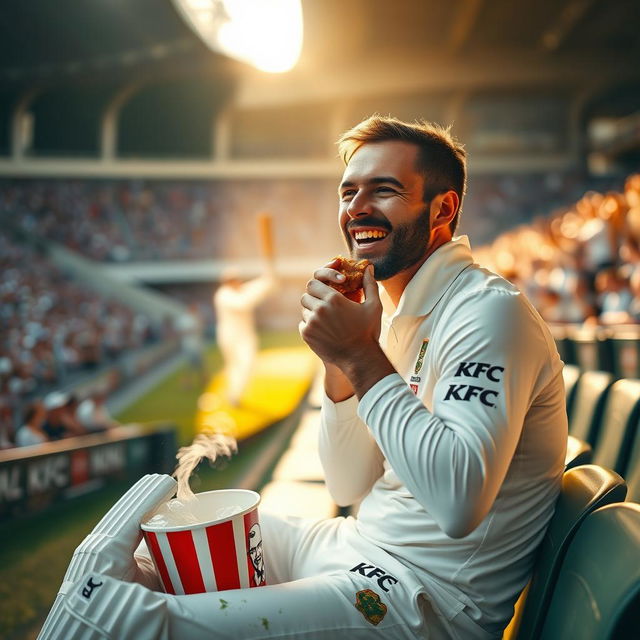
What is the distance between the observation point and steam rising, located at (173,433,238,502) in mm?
1292

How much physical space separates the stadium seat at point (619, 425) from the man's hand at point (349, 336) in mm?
751

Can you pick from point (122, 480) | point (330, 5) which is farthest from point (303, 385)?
point (330, 5)

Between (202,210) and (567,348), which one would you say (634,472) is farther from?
(202,210)

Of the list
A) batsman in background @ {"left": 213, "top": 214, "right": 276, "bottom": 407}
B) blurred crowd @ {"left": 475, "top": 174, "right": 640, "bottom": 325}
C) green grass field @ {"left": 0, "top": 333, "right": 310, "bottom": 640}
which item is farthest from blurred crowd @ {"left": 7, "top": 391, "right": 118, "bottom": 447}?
blurred crowd @ {"left": 475, "top": 174, "right": 640, "bottom": 325}

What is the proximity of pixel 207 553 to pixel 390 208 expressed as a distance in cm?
76

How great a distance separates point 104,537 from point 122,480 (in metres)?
3.87

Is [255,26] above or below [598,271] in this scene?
above

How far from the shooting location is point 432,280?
1287 millimetres

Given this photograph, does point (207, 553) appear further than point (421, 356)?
No

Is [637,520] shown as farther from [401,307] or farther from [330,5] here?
[330,5]

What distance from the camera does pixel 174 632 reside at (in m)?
1.01

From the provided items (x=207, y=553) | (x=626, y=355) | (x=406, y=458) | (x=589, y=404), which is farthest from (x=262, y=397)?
(x=406, y=458)

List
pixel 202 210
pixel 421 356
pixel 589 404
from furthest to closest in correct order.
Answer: pixel 202 210 → pixel 589 404 → pixel 421 356

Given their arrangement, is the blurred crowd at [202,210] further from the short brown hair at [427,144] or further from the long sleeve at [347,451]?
the long sleeve at [347,451]
